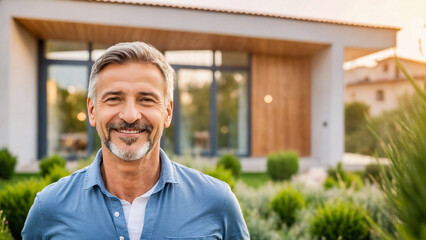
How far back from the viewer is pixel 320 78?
13.0 metres

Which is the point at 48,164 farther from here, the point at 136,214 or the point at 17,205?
the point at 136,214

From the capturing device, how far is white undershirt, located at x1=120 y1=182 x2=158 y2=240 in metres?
1.69

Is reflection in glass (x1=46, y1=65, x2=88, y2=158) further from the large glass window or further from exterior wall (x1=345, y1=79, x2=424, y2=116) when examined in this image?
exterior wall (x1=345, y1=79, x2=424, y2=116)

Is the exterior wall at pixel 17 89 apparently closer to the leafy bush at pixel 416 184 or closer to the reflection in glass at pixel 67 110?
the reflection in glass at pixel 67 110

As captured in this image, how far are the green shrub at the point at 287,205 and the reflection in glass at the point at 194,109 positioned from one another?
313 inches

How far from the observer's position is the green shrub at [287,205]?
16.6ft

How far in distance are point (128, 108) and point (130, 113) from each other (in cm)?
3

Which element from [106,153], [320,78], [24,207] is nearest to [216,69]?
[320,78]

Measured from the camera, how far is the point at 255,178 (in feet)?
31.4

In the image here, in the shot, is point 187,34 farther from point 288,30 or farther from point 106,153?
point 106,153

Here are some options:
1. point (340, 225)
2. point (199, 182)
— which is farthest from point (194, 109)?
point (199, 182)

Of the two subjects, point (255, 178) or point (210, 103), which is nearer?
point (255, 178)

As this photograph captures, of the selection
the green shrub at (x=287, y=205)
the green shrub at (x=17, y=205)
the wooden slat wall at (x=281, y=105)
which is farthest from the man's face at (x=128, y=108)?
the wooden slat wall at (x=281, y=105)

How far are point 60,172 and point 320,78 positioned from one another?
1045 centimetres
